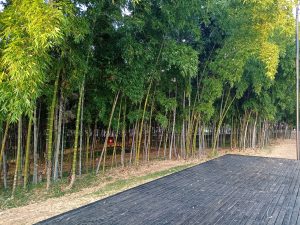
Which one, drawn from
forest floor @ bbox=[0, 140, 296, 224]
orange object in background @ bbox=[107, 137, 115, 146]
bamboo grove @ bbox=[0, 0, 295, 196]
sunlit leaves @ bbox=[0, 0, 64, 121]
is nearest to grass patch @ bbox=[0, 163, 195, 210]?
forest floor @ bbox=[0, 140, 296, 224]

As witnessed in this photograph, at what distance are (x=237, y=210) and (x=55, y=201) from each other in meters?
2.51

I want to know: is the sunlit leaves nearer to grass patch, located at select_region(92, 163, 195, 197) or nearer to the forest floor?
the forest floor

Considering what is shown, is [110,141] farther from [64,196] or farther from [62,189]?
[64,196]

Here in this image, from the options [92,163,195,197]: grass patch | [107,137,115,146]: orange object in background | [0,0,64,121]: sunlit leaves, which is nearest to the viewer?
[0,0,64,121]: sunlit leaves

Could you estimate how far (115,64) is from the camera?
5211 mm

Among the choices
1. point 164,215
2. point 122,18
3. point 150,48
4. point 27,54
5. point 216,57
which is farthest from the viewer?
point 216,57

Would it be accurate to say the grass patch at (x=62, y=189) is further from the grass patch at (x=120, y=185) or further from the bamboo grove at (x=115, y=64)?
the bamboo grove at (x=115, y=64)

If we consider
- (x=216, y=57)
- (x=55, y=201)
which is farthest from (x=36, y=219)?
(x=216, y=57)

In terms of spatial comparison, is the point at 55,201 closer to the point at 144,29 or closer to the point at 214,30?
the point at 144,29

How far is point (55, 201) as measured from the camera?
13.0 feet

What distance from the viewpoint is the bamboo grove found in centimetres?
276

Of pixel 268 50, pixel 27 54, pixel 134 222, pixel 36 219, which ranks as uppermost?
pixel 268 50

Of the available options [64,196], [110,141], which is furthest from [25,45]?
[110,141]

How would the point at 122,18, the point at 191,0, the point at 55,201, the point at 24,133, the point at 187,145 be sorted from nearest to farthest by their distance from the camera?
the point at 55,201 < the point at 122,18 < the point at 191,0 < the point at 24,133 < the point at 187,145
